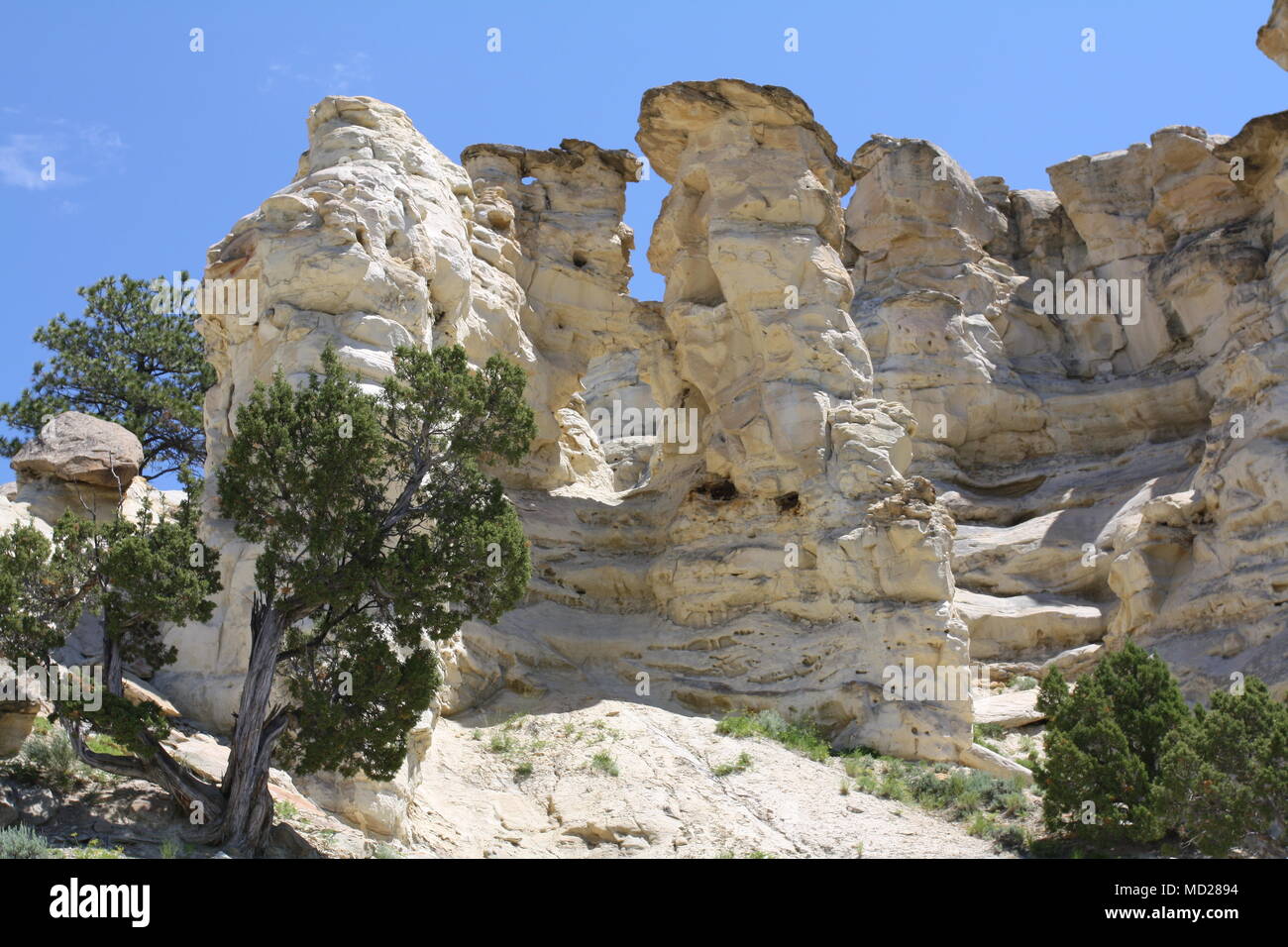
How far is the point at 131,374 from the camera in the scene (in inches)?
1412

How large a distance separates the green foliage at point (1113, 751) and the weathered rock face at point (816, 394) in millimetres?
4142

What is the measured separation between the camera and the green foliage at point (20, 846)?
15.4 m

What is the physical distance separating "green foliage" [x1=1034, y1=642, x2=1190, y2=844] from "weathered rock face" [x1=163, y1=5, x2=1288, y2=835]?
4.14 m

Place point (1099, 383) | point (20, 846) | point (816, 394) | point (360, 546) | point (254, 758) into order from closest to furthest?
point (20, 846) < point (254, 758) < point (360, 546) < point (816, 394) < point (1099, 383)

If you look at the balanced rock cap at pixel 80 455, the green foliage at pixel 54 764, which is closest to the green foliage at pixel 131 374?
the balanced rock cap at pixel 80 455

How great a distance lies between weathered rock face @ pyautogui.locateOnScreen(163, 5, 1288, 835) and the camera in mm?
27141

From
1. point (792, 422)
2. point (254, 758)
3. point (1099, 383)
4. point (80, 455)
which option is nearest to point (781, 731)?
point (792, 422)

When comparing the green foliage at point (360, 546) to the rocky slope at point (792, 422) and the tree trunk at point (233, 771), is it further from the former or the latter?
the rocky slope at point (792, 422)

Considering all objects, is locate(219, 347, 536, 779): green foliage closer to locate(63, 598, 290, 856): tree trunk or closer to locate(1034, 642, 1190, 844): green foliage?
locate(63, 598, 290, 856): tree trunk

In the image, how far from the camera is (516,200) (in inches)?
1570

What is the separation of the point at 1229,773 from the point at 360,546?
12818 millimetres

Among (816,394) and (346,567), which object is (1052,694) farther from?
(346,567)
